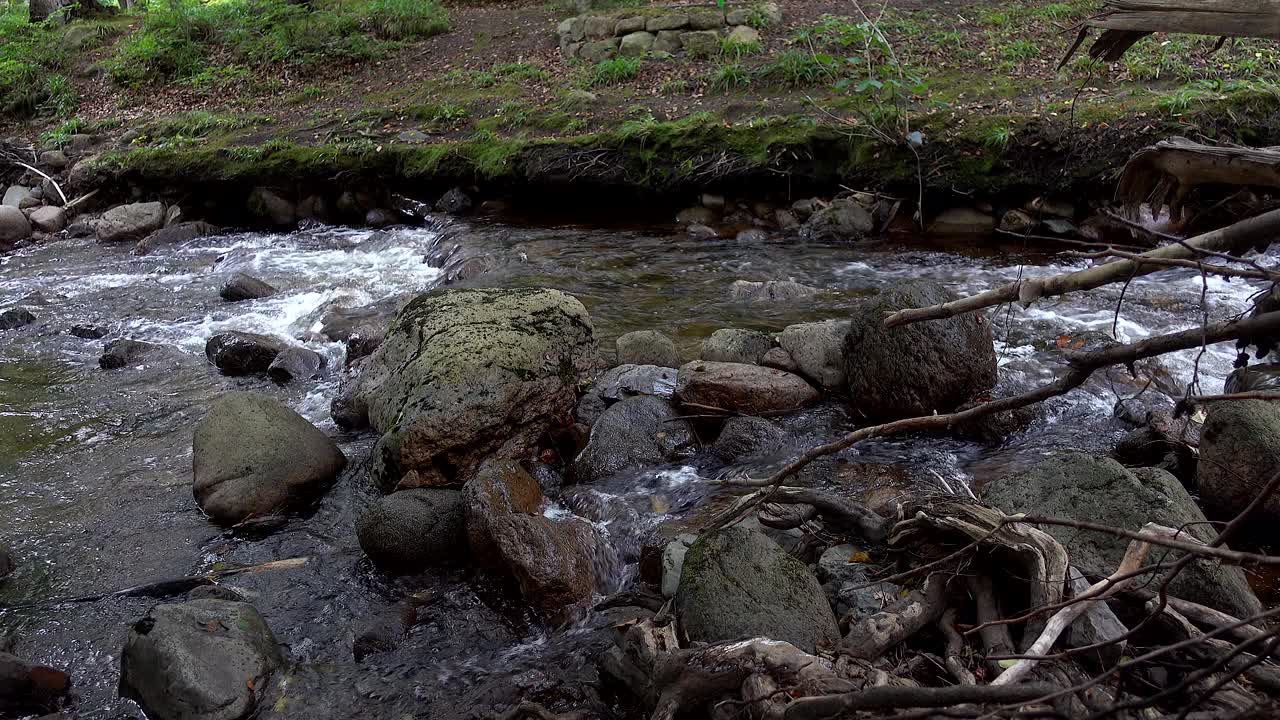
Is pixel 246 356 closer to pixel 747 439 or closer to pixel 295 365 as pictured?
pixel 295 365

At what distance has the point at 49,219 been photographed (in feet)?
42.6

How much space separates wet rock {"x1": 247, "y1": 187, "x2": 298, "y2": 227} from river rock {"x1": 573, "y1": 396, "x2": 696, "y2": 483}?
9.28 m

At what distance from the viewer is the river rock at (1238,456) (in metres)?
3.93

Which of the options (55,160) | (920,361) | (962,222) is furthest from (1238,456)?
(55,160)

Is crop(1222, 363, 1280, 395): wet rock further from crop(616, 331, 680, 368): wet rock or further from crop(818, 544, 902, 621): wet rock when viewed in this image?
crop(616, 331, 680, 368): wet rock

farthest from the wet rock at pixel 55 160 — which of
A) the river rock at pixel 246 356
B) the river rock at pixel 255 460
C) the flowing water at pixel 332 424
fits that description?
the river rock at pixel 255 460

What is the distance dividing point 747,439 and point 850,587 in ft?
6.99

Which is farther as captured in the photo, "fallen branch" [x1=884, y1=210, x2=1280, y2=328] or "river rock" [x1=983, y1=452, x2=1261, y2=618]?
"river rock" [x1=983, y1=452, x2=1261, y2=618]

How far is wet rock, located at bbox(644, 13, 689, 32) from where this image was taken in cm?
1425

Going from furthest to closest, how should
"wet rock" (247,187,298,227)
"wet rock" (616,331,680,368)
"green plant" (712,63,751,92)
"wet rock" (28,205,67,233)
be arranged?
"wet rock" (28,205,67,233) → "wet rock" (247,187,298,227) → "green plant" (712,63,751,92) → "wet rock" (616,331,680,368)

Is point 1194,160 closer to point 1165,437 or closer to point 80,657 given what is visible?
point 1165,437

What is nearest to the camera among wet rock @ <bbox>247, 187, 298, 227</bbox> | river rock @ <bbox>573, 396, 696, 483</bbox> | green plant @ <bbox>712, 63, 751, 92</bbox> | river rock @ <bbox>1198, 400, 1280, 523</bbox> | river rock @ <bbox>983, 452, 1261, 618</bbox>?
river rock @ <bbox>983, 452, 1261, 618</bbox>

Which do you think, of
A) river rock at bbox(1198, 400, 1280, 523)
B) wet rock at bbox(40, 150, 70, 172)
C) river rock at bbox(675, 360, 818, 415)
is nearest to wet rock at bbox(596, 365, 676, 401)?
river rock at bbox(675, 360, 818, 415)

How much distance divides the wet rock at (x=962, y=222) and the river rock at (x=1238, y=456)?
236 inches
